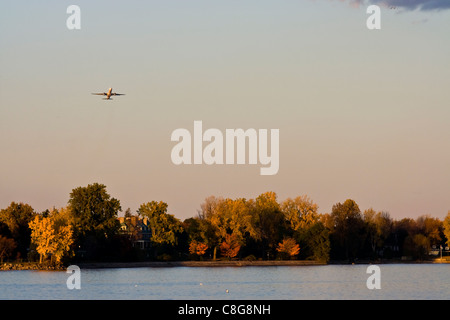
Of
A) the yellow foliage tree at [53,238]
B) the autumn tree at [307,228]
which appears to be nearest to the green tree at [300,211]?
the autumn tree at [307,228]

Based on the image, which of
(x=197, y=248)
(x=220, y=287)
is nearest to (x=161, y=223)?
(x=197, y=248)

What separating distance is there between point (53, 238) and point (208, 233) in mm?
26110

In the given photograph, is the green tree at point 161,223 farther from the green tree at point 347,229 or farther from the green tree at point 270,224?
the green tree at point 347,229

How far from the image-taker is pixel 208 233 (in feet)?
417

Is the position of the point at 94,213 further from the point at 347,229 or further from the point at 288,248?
the point at 347,229

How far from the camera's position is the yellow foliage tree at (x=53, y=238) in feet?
360

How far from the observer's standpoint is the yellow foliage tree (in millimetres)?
109625

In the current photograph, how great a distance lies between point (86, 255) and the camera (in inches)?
4579

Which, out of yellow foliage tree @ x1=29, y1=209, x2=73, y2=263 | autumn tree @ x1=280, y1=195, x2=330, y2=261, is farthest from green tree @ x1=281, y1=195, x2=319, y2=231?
yellow foliage tree @ x1=29, y1=209, x2=73, y2=263
